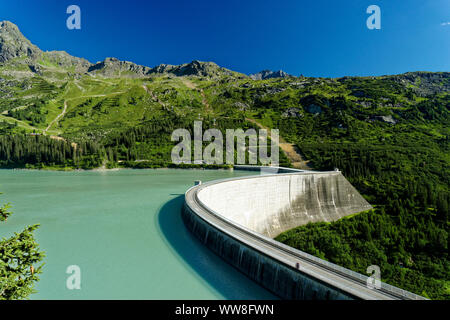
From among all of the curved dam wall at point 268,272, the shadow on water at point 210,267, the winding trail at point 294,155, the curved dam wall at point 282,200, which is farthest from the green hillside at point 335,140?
the curved dam wall at point 268,272

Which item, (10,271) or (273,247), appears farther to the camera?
(273,247)

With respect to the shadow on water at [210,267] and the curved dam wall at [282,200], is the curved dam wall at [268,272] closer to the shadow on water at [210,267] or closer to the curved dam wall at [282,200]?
the shadow on water at [210,267]

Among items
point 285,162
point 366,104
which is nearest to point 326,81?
point 366,104

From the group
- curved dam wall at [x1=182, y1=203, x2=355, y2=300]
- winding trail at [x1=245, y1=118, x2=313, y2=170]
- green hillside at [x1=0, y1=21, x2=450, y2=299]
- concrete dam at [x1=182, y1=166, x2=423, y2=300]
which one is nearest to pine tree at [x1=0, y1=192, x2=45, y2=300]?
curved dam wall at [x1=182, y1=203, x2=355, y2=300]

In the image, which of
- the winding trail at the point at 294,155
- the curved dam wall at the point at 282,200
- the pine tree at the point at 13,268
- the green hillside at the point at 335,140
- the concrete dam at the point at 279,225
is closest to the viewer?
the pine tree at the point at 13,268

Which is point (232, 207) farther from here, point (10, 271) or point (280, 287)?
point (10, 271)

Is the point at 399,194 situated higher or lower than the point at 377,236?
higher

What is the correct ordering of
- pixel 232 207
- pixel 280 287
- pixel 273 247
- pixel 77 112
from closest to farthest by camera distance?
pixel 280 287
pixel 273 247
pixel 232 207
pixel 77 112
